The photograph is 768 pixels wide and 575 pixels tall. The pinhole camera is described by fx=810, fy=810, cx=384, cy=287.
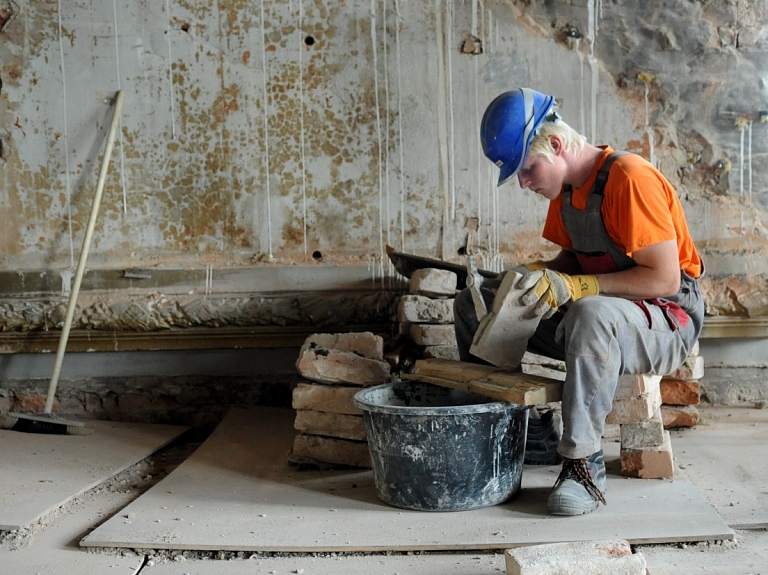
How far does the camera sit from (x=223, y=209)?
410 cm

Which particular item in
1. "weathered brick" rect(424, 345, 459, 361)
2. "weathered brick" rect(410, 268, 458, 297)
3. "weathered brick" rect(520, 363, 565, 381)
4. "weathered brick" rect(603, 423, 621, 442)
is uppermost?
"weathered brick" rect(410, 268, 458, 297)

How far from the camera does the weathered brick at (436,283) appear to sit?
11.7 ft

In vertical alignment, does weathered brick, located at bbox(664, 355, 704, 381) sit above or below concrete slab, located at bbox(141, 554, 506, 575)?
above

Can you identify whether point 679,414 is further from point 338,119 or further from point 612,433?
point 338,119

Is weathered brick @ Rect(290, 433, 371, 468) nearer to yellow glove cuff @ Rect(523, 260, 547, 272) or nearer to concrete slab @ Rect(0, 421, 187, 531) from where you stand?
concrete slab @ Rect(0, 421, 187, 531)

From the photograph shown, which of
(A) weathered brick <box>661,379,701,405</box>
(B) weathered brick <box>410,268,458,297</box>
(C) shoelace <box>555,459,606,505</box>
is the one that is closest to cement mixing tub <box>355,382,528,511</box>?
(C) shoelace <box>555,459,606,505</box>

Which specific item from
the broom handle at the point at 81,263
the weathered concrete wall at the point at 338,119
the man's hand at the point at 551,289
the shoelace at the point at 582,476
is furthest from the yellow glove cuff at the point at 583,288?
the broom handle at the point at 81,263

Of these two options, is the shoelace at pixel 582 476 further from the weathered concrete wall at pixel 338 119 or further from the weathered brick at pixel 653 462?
the weathered concrete wall at pixel 338 119

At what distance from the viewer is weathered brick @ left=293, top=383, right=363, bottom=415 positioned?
3.13 meters

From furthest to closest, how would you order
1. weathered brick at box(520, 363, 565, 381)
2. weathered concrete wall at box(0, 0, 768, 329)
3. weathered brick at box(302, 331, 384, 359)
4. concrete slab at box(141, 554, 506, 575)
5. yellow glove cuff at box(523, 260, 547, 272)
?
1. weathered concrete wall at box(0, 0, 768, 329)
2. weathered brick at box(520, 363, 565, 381)
3. weathered brick at box(302, 331, 384, 359)
4. yellow glove cuff at box(523, 260, 547, 272)
5. concrete slab at box(141, 554, 506, 575)

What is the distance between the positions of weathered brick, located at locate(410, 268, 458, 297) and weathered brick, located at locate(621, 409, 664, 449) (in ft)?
3.37

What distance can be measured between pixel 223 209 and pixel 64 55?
1102mm

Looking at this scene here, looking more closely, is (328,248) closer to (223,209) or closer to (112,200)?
(223,209)

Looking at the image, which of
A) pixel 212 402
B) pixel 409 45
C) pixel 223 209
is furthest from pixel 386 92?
pixel 212 402
